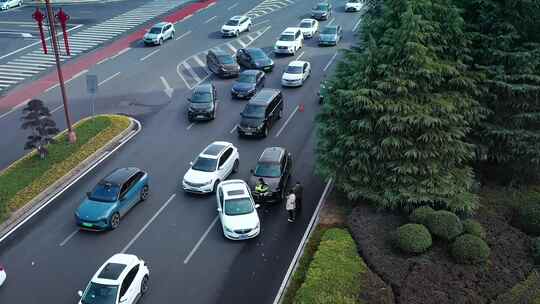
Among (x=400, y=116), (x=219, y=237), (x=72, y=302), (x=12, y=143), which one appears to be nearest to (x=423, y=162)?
(x=400, y=116)

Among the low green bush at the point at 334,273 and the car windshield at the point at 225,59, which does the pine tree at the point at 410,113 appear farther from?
the car windshield at the point at 225,59

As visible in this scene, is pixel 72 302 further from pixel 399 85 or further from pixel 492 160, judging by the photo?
pixel 492 160

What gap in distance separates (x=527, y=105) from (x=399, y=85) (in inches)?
239

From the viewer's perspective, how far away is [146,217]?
2625cm

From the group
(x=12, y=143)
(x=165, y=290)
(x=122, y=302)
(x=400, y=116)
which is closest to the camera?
(x=122, y=302)

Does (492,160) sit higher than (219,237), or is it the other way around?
(492,160)

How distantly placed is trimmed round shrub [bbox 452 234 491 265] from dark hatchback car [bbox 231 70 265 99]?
22.0 m

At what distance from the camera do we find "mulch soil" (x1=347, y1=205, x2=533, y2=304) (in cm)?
1906

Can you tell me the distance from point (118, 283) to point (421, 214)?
12.4 metres

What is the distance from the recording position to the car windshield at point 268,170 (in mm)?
27547

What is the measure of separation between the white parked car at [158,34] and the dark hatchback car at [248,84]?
14.3m

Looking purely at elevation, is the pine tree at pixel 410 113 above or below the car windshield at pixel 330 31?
above

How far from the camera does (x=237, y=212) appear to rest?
24.7 metres

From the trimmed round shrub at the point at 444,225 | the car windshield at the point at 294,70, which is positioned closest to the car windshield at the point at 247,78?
the car windshield at the point at 294,70
